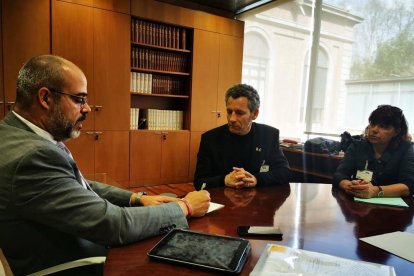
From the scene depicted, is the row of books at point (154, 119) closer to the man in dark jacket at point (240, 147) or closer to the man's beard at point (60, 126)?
the man in dark jacket at point (240, 147)

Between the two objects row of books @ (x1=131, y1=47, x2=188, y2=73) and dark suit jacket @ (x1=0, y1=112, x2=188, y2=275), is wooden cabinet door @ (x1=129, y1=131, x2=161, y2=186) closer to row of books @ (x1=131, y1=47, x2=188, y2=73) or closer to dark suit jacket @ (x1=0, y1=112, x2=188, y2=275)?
row of books @ (x1=131, y1=47, x2=188, y2=73)

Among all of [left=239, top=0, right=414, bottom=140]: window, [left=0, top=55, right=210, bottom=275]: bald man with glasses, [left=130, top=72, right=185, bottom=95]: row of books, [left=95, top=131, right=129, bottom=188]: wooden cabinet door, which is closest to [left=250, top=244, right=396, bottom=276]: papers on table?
[left=0, top=55, right=210, bottom=275]: bald man with glasses

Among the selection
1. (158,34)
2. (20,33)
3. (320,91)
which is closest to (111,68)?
(158,34)

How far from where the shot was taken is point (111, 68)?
3984mm

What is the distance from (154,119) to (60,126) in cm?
342

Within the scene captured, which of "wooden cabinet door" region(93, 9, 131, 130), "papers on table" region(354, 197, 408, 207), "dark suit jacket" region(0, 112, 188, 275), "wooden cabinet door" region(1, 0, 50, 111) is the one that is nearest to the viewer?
"dark suit jacket" region(0, 112, 188, 275)

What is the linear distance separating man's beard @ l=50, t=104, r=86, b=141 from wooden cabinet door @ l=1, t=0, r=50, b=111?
9.48 feet

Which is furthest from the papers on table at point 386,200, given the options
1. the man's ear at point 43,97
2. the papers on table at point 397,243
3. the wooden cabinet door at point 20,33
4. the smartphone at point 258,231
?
the wooden cabinet door at point 20,33

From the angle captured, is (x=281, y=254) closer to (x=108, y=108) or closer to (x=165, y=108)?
(x=108, y=108)

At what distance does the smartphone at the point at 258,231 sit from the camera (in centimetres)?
107

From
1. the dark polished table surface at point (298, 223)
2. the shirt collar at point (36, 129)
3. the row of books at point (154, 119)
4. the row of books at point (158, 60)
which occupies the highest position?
the row of books at point (158, 60)

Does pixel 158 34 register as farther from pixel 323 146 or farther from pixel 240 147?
pixel 240 147

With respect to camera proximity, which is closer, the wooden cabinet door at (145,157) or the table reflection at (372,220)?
the table reflection at (372,220)

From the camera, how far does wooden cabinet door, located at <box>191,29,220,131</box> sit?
4.59m
